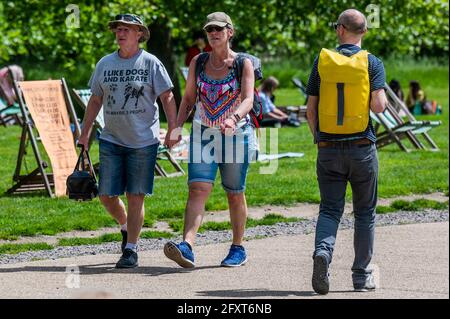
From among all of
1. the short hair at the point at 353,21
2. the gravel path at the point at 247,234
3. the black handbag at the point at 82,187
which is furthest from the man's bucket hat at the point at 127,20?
the gravel path at the point at 247,234

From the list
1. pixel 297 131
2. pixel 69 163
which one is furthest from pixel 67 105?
pixel 297 131

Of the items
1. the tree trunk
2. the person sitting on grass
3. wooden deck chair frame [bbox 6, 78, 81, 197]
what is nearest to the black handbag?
wooden deck chair frame [bbox 6, 78, 81, 197]

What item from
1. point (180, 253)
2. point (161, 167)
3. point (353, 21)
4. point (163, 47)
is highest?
point (353, 21)

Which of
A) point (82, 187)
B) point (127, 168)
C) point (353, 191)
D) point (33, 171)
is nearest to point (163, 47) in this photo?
point (33, 171)

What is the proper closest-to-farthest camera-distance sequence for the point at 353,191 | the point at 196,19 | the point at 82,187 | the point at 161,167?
the point at 353,191 → the point at 82,187 → the point at 161,167 → the point at 196,19

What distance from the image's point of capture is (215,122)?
8516 mm

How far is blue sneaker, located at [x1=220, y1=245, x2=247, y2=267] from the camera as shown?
8.73m

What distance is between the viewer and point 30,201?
1250 centimetres

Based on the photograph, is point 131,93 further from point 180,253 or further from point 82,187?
point 180,253

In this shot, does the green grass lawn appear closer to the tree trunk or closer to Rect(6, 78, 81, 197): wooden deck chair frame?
Rect(6, 78, 81, 197): wooden deck chair frame

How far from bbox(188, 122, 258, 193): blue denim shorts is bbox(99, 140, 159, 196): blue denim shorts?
0.31 m

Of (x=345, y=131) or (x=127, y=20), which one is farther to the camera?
(x=127, y=20)

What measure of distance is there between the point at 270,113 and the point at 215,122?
15103 mm

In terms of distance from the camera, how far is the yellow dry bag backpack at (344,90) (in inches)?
297
